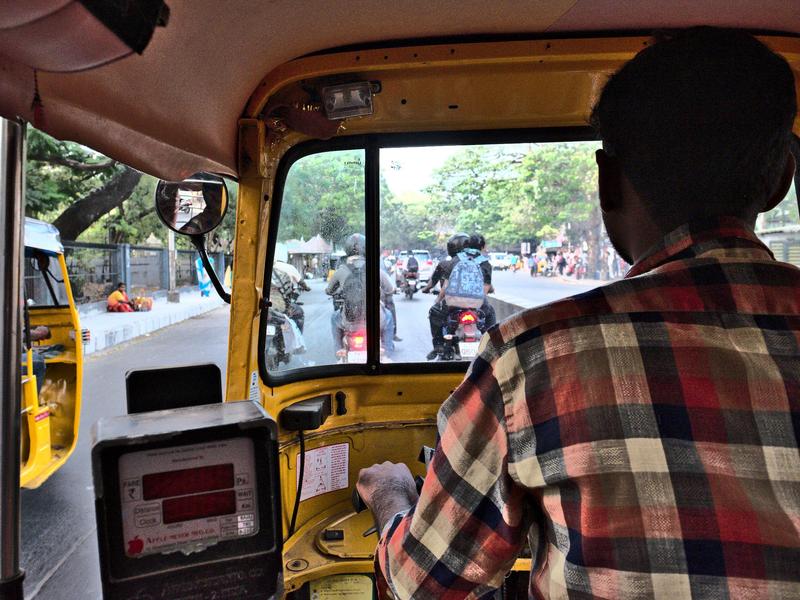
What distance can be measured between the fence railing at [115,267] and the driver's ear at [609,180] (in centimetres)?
1579

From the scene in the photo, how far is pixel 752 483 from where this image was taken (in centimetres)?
83

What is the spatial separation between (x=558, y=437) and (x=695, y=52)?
23.4 inches

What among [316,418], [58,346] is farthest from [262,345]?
[58,346]

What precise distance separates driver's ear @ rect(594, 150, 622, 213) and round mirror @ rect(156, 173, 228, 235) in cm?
134

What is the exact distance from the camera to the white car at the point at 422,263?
9.62ft

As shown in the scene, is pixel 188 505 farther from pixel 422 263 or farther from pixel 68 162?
pixel 68 162

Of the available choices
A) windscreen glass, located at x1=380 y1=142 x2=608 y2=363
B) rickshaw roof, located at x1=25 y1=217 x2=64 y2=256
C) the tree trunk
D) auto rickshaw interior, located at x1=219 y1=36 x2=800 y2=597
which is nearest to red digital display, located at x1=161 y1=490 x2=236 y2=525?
auto rickshaw interior, located at x1=219 y1=36 x2=800 y2=597

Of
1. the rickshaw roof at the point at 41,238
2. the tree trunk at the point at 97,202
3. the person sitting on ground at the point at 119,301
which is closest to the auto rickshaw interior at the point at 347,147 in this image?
the rickshaw roof at the point at 41,238

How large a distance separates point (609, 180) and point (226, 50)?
3.60ft

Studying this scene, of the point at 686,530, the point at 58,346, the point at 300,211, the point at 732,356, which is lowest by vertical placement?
the point at 58,346

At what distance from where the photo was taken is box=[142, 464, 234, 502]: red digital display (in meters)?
1.07

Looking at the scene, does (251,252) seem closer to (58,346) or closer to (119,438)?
(119,438)

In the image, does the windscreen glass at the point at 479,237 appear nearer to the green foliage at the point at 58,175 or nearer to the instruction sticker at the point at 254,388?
the instruction sticker at the point at 254,388

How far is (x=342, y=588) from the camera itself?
2.53 meters
